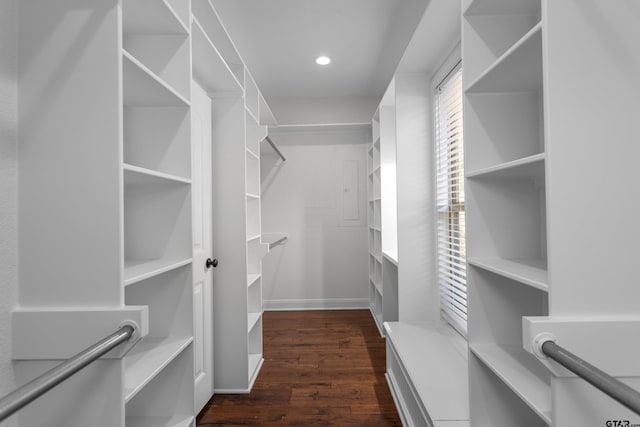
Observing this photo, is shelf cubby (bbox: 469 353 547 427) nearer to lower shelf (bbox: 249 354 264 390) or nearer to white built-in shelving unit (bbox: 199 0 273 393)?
white built-in shelving unit (bbox: 199 0 273 393)

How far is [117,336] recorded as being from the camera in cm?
90

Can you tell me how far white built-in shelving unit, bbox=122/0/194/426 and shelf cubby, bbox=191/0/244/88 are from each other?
36 centimetres

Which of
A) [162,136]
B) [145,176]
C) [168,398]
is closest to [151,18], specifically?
[162,136]

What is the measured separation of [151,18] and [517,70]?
1.30 meters

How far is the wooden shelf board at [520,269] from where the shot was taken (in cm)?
92

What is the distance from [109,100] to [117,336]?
65cm

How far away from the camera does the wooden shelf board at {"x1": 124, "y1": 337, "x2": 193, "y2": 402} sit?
108cm

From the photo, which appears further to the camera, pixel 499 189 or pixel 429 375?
pixel 429 375

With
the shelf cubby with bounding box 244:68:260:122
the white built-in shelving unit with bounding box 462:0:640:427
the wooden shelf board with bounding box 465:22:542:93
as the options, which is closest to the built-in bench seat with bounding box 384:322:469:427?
the white built-in shelving unit with bounding box 462:0:640:427

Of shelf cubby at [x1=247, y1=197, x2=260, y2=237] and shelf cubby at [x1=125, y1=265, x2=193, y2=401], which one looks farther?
shelf cubby at [x1=247, y1=197, x2=260, y2=237]

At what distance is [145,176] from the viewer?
116cm

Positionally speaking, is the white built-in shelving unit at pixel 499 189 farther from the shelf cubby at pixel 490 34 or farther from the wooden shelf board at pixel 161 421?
the wooden shelf board at pixel 161 421

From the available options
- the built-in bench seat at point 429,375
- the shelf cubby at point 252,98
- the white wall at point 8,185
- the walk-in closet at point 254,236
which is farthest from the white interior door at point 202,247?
the built-in bench seat at point 429,375

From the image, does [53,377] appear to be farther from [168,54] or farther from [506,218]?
[506,218]
